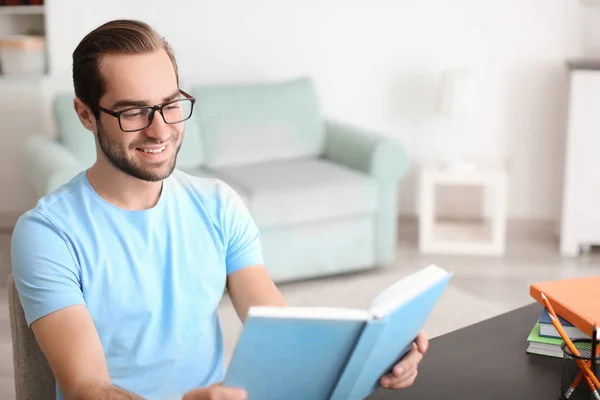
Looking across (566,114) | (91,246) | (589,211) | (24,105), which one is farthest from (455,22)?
(91,246)

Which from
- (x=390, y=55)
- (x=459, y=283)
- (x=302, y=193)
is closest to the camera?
(x=302, y=193)

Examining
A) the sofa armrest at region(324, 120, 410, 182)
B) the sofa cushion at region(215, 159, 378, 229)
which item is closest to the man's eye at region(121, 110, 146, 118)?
the sofa cushion at region(215, 159, 378, 229)

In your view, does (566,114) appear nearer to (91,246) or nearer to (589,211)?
(589,211)

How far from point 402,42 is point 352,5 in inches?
12.2

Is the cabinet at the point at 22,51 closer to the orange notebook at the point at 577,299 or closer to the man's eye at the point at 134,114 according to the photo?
the man's eye at the point at 134,114

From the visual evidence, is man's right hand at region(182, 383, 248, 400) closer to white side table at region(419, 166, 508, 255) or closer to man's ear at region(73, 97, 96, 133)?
man's ear at region(73, 97, 96, 133)

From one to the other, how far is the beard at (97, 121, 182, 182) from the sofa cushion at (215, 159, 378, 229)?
82.9 inches

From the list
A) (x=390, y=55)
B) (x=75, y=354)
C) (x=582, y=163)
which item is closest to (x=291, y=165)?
(x=390, y=55)

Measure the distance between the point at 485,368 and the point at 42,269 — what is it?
0.79 metres

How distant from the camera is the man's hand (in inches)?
57.5

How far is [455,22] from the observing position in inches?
182

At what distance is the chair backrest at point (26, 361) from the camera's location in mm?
1562

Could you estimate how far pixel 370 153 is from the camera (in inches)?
157

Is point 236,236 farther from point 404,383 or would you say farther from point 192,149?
point 192,149
